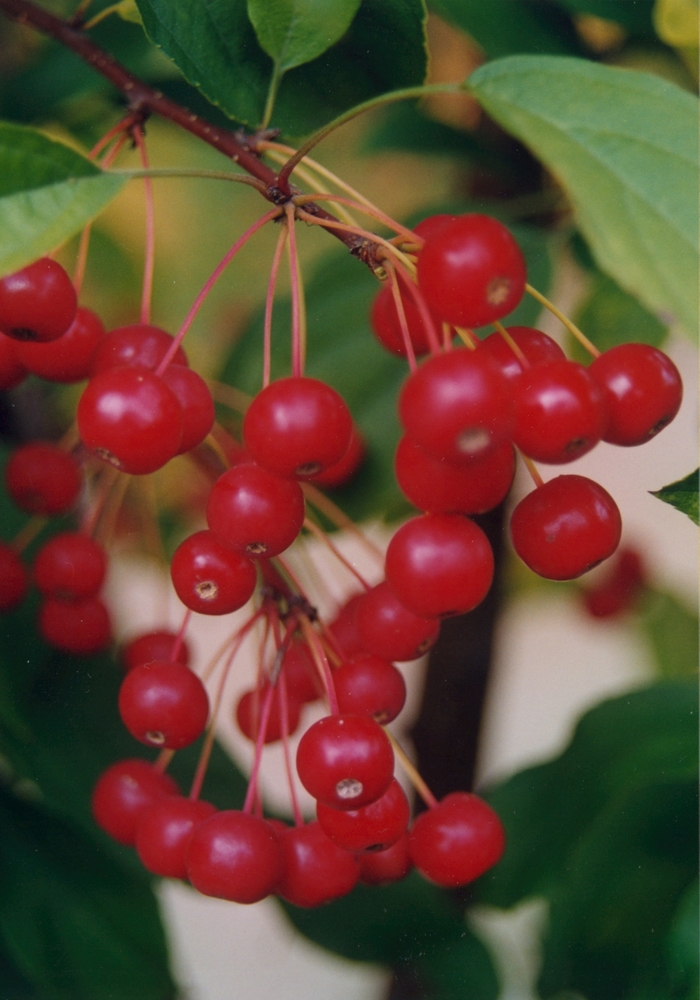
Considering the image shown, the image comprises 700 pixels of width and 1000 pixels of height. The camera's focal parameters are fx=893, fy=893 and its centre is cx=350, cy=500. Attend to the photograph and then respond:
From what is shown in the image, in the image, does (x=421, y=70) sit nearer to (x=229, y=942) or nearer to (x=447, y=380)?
(x=447, y=380)

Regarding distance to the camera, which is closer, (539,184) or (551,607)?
(539,184)

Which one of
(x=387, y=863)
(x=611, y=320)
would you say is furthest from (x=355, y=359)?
(x=387, y=863)

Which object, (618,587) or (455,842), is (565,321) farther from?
(618,587)

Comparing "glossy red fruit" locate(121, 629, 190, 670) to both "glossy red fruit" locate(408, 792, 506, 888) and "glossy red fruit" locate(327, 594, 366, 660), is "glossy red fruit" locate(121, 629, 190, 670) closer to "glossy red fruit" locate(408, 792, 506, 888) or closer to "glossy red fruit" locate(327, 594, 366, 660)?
"glossy red fruit" locate(327, 594, 366, 660)

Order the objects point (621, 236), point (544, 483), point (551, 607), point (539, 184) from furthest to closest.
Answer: point (551, 607) < point (539, 184) < point (544, 483) < point (621, 236)

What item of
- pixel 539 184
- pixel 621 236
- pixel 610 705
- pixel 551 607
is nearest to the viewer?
pixel 621 236

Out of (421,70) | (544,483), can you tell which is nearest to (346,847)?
(544,483)

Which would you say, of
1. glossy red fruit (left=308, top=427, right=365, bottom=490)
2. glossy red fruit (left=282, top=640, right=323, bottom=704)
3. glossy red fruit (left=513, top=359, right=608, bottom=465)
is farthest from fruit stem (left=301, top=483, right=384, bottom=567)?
glossy red fruit (left=513, top=359, right=608, bottom=465)
